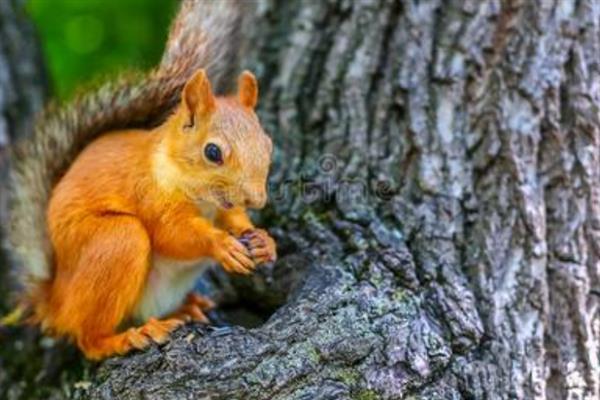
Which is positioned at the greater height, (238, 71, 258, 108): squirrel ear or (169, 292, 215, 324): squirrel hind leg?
(238, 71, 258, 108): squirrel ear

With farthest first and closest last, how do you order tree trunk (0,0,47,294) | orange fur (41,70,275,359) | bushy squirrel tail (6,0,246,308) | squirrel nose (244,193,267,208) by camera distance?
1. tree trunk (0,0,47,294)
2. bushy squirrel tail (6,0,246,308)
3. orange fur (41,70,275,359)
4. squirrel nose (244,193,267,208)

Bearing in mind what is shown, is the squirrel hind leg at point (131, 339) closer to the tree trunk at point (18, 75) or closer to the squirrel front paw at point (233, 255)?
the squirrel front paw at point (233, 255)

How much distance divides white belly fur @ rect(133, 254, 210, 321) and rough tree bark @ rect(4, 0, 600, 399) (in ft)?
0.60

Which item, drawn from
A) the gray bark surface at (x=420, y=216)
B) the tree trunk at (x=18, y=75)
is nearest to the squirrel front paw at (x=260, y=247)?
the gray bark surface at (x=420, y=216)

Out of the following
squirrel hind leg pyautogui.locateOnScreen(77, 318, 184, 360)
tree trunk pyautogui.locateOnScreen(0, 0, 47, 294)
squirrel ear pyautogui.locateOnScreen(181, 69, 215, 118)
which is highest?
tree trunk pyautogui.locateOnScreen(0, 0, 47, 294)

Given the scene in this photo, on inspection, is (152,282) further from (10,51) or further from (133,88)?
(10,51)

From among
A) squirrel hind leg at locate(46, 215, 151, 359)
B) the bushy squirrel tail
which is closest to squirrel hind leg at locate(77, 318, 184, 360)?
squirrel hind leg at locate(46, 215, 151, 359)

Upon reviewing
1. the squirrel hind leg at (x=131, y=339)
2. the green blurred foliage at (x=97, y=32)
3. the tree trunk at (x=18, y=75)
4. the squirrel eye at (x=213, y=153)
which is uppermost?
the green blurred foliage at (x=97, y=32)

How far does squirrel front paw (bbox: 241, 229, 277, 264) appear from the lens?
2.13 metres

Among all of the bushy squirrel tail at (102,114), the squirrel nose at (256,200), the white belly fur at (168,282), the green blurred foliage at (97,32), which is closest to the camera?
the squirrel nose at (256,200)

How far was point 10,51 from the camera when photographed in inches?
117

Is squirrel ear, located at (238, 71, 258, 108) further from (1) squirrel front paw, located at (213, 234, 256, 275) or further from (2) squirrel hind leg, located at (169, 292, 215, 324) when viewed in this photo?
(2) squirrel hind leg, located at (169, 292, 215, 324)

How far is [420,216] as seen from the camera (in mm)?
2395

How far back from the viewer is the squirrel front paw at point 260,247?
6.98 feet
